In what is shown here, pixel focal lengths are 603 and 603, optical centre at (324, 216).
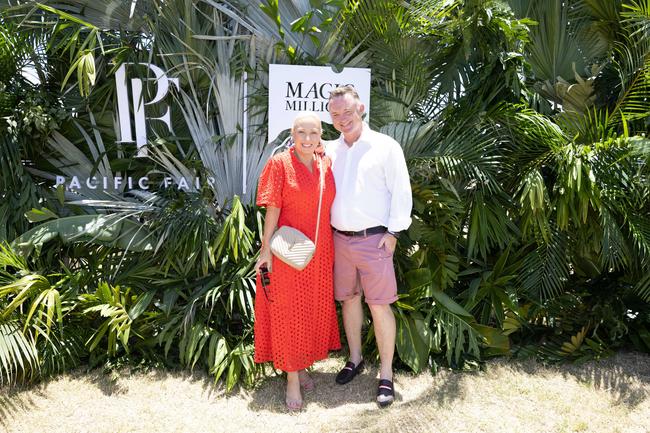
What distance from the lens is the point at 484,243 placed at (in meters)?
4.22

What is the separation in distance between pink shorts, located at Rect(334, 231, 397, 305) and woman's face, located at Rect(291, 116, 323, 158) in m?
0.57

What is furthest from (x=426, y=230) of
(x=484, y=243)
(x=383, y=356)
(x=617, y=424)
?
(x=617, y=424)

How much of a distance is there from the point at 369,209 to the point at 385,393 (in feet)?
3.65

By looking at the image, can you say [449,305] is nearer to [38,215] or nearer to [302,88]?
[302,88]

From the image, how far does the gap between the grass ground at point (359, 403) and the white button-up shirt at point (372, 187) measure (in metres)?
1.08

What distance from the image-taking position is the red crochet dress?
338 cm

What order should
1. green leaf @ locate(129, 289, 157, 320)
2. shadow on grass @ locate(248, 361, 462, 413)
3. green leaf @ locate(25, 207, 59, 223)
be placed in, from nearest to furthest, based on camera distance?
shadow on grass @ locate(248, 361, 462, 413) → green leaf @ locate(129, 289, 157, 320) → green leaf @ locate(25, 207, 59, 223)

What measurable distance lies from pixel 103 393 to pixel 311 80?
2560mm

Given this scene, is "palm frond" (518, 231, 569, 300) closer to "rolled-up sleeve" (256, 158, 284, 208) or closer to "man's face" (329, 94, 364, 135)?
"man's face" (329, 94, 364, 135)

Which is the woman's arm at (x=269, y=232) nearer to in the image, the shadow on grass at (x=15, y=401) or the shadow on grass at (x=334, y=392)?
the shadow on grass at (x=334, y=392)

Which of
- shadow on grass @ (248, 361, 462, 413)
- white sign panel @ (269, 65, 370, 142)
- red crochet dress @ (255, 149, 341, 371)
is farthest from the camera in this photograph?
white sign panel @ (269, 65, 370, 142)

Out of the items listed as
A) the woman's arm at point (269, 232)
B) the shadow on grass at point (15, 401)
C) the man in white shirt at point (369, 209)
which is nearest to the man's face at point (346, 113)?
the man in white shirt at point (369, 209)

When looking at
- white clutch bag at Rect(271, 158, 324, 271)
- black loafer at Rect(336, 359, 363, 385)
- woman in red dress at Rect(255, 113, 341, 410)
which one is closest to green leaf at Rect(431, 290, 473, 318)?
black loafer at Rect(336, 359, 363, 385)

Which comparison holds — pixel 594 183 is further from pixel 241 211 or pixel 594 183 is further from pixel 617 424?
pixel 241 211
